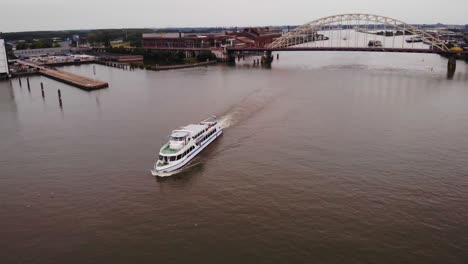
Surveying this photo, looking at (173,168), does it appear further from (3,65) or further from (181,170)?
(3,65)

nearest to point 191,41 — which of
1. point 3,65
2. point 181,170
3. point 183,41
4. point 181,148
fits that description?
point 183,41

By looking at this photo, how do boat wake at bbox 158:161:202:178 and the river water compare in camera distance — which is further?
boat wake at bbox 158:161:202:178

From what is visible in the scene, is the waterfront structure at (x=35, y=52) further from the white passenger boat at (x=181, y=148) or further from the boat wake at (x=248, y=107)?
the white passenger boat at (x=181, y=148)

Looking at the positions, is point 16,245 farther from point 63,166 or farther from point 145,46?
point 145,46

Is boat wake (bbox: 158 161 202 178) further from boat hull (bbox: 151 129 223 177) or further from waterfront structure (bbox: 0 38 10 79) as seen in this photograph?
waterfront structure (bbox: 0 38 10 79)

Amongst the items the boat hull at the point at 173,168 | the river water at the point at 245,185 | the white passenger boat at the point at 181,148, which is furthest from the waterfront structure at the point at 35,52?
the boat hull at the point at 173,168

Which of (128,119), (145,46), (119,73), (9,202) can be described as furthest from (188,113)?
(145,46)

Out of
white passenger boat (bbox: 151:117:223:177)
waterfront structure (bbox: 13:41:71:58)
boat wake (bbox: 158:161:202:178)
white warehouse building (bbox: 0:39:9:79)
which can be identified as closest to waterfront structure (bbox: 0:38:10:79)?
white warehouse building (bbox: 0:39:9:79)
